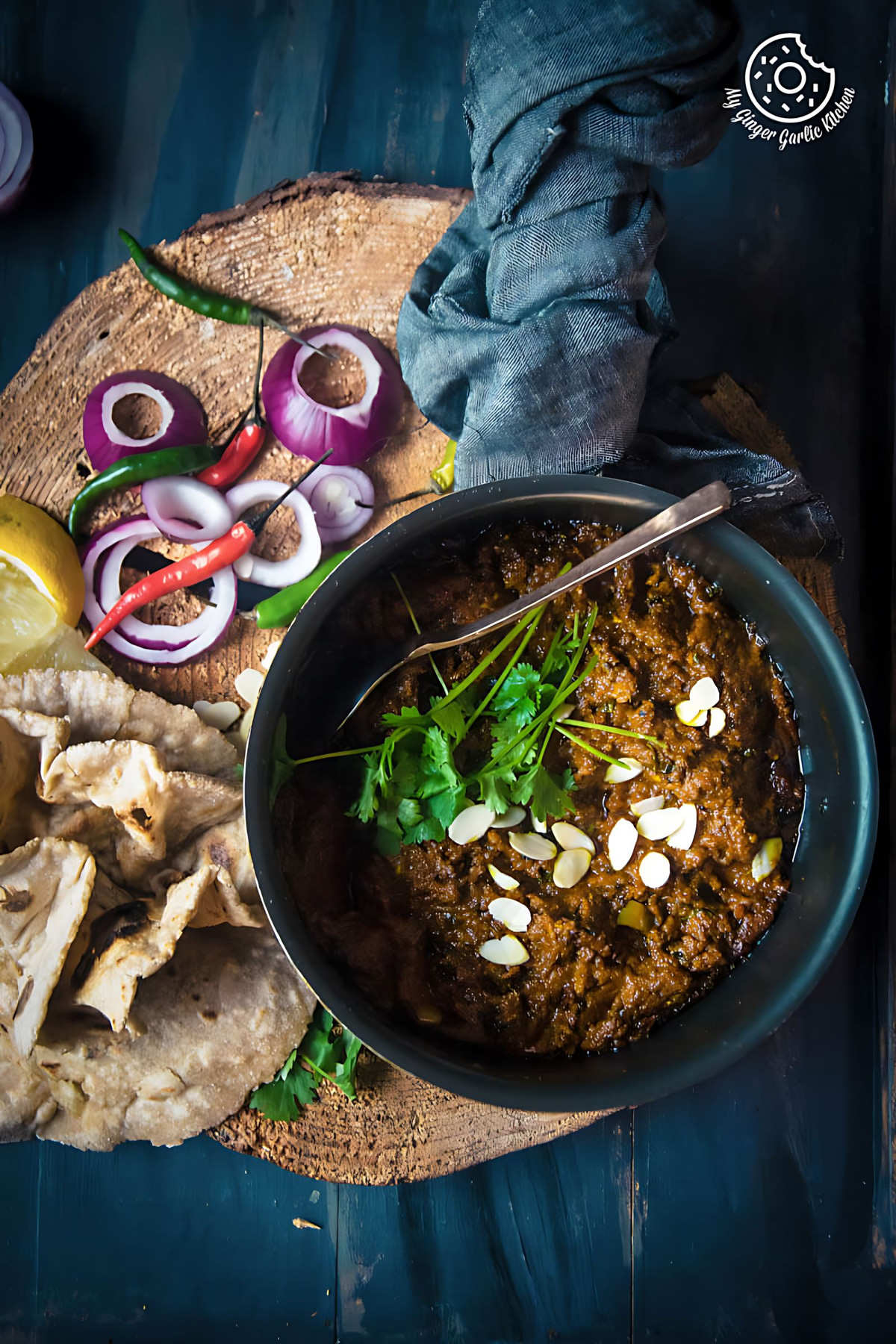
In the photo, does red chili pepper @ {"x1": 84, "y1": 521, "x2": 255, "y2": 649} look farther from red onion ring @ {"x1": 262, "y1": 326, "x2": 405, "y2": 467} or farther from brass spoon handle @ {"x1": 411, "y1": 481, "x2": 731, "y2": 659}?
brass spoon handle @ {"x1": 411, "y1": 481, "x2": 731, "y2": 659}

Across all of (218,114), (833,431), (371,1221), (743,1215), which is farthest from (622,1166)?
(218,114)

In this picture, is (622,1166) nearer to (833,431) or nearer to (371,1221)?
(371,1221)

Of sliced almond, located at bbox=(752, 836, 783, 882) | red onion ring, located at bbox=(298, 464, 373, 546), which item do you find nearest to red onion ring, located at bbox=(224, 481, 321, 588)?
red onion ring, located at bbox=(298, 464, 373, 546)

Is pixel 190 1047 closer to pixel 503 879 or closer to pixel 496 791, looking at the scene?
pixel 503 879

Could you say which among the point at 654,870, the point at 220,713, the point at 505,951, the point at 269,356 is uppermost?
the point at 269,356

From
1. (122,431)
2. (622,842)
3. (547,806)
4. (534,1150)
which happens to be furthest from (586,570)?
(534,1150)

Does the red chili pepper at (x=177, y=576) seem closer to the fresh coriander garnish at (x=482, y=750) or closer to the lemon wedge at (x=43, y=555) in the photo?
the lemon wedge at (x=43, y=555)

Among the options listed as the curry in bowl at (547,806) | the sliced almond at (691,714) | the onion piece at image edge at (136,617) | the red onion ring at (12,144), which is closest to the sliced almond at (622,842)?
the curry in bowl at (547,806)
